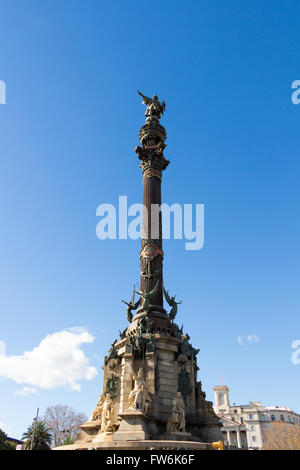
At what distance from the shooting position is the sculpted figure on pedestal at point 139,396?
2102 centimetres

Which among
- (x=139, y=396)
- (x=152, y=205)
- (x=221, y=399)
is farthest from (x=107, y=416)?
(x=221, y=399)

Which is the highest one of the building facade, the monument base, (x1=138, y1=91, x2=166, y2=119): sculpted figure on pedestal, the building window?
(x1=138, y1=91, x2=166, y2=119): sculpted figure on pedestal

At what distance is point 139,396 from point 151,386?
137cm

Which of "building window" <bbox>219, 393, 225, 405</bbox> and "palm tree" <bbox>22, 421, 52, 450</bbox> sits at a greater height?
"building window" <bbox>219, 393, 225, 405</bbox>

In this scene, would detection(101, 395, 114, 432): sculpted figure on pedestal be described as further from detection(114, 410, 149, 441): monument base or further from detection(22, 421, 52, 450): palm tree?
detection(22, 421, 52, 450): palm tree

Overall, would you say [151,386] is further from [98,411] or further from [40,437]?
[40,437]

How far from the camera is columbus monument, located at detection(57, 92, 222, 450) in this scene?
20.5 meters

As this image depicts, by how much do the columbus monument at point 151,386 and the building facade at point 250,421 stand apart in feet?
187

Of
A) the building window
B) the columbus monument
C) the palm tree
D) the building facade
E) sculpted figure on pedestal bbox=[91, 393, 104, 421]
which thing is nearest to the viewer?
the columbus monument

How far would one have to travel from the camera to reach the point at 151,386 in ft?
73.5

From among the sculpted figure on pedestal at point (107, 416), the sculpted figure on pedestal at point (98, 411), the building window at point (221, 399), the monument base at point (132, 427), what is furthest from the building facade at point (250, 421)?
the monument base at point (132, 427)

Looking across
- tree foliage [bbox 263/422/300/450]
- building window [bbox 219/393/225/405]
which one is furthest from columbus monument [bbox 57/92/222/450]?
building window [bbox 219/393/225/405]
